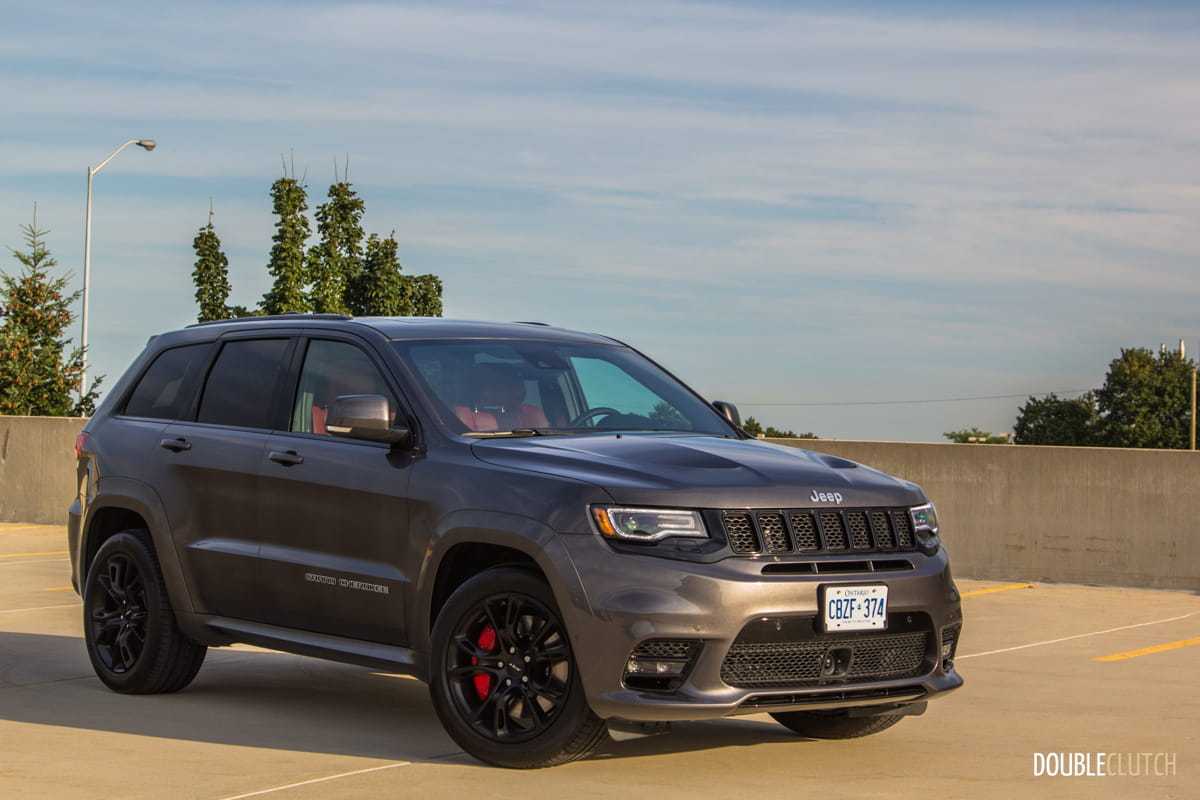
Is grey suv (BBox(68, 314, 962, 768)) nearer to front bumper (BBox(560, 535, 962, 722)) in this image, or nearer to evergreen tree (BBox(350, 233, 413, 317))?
front bumper (BBox(560, 535, 962, 722))

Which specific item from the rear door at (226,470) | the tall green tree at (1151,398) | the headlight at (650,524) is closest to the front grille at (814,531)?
the headlight at (650,524)

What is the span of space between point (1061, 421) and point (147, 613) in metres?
114

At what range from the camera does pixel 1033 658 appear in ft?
36.2

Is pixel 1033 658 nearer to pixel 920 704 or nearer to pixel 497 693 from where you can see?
pixel 920 704

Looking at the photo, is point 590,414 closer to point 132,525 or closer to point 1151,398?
point 132,525

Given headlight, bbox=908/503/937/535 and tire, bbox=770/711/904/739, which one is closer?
headlight, bbox=908/503/937/535

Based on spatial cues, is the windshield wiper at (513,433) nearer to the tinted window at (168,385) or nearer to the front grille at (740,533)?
the front grille at (740,533)

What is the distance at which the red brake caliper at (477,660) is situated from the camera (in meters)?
7.11

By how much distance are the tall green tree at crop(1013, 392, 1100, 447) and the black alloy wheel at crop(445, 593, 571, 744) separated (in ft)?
365

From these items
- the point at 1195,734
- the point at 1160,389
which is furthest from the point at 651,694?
the point at 1160,389

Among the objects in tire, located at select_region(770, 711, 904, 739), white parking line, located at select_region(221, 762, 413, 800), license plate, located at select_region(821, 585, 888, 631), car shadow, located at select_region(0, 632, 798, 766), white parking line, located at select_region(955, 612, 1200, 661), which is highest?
license plate, located at select_region(821, 585, 888, 631)

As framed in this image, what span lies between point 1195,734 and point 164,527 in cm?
495

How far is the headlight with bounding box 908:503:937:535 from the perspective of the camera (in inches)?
288

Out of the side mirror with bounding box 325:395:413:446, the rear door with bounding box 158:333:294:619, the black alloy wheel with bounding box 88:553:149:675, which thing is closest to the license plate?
the side mirror with bounding box 325:395:413:446
